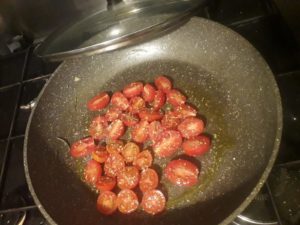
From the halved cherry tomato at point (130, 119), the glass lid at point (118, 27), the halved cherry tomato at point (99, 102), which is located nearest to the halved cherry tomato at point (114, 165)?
the halved cherry tomato at point (130, 119)

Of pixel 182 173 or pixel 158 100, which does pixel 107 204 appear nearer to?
pixel 182 173

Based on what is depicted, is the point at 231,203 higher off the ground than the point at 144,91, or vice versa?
the point at 144,91

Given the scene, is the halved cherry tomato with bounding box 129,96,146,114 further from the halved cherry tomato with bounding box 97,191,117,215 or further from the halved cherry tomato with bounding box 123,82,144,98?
the halved cherry tomato with bounding box 97,191,117,215

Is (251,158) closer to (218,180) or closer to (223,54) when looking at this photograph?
(218,180)

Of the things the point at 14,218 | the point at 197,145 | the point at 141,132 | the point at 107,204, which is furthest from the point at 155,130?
the point at 14,218

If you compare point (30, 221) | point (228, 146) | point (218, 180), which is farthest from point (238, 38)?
point (30, 221)

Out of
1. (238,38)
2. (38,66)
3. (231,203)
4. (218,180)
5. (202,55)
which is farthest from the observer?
(38,66)
